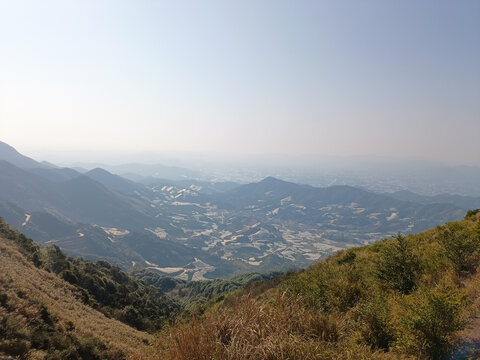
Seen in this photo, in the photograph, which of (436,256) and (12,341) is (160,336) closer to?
(12,341)

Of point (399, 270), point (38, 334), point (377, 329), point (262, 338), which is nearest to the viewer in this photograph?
point (262, 338)

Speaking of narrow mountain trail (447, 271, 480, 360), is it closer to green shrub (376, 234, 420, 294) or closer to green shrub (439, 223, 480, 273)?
green shrub (376, 234, 420, 294)

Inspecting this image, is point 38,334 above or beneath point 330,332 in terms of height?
beneath

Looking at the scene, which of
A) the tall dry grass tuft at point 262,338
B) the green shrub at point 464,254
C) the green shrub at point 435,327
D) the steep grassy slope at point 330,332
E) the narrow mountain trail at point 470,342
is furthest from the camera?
the green shrub at point 464,254

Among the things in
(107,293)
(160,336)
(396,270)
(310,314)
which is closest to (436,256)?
(396,270)

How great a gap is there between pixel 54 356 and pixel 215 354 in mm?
9363

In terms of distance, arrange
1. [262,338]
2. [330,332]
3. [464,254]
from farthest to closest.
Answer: [464,254]
[330,332]
[262,338]

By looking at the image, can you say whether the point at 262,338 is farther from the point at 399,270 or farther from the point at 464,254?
the point at 464,254

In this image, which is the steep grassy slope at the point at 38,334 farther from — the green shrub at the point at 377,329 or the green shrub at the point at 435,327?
the green shrub at the point at 435,327

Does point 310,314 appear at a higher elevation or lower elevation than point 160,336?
higher

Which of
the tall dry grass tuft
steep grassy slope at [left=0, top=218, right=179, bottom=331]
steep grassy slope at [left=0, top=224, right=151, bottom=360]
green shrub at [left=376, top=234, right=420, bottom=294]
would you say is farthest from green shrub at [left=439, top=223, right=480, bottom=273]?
steep grassy slope at [left=0, top=218, right=179, bottom=331]

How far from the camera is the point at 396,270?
843cm

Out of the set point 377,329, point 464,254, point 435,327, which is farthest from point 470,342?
point 464,254

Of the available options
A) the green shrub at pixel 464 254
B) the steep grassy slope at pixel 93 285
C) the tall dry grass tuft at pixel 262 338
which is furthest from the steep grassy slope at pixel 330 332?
the steep grassy slope at pixel 93 285
